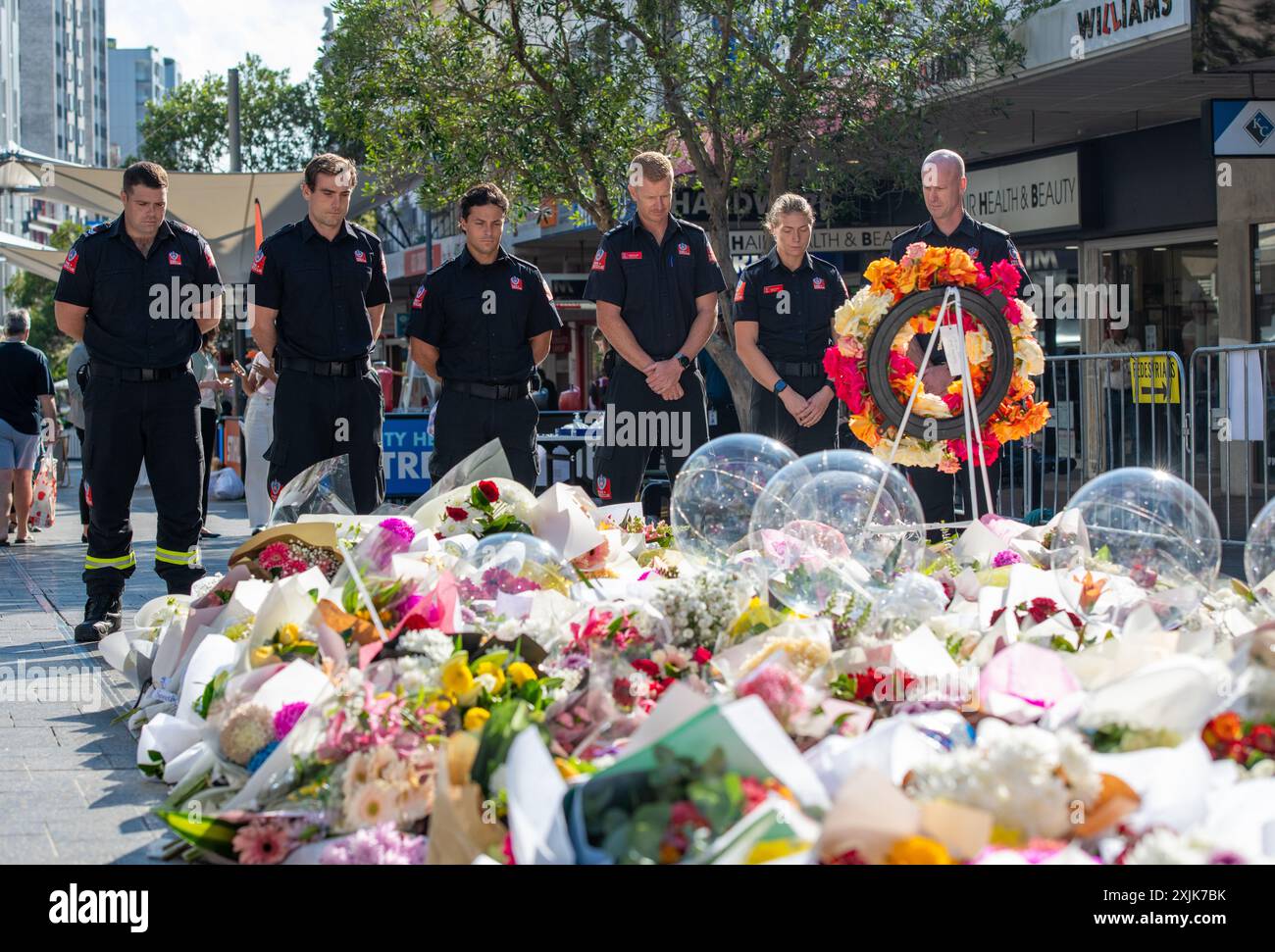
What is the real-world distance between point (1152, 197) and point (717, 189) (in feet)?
15.7

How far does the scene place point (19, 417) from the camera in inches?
530

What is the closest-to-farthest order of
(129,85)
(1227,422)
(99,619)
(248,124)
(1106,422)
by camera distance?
(99,619), (1227,422), (1106,422), (248,124), (129,85)

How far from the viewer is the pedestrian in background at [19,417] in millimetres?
13227

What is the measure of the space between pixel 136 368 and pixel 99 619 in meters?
1.21

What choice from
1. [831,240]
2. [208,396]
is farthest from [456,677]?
[208,396]

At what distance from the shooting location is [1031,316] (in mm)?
6758

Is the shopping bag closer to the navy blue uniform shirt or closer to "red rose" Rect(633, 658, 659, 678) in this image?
the navy blue uniform shirt

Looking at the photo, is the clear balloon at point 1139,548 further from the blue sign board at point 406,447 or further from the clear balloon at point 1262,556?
the blue sign board at point 406,447

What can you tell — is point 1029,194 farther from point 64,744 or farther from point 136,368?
point 64,744

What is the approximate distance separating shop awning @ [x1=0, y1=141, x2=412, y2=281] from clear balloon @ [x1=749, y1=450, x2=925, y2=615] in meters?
14.9

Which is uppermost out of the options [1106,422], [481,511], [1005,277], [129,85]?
[129,85]

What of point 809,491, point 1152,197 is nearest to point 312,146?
point 1152,197

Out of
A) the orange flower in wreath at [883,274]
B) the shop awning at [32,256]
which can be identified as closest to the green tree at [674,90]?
the orange flower in wreath at [883,274]
